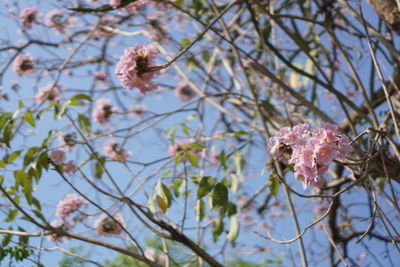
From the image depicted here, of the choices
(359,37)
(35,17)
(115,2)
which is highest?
(35,17)

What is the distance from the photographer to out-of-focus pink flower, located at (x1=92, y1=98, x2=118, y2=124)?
92.0 inches

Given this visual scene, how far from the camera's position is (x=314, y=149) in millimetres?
792

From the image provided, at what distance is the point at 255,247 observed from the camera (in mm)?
2445

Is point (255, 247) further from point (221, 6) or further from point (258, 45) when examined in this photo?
point (221, 6)

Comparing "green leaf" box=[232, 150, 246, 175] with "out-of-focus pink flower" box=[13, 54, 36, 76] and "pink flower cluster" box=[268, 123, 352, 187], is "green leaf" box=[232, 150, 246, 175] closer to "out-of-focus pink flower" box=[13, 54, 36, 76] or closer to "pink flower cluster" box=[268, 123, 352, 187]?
"pink flower cluster" box=[268, 123, 352, 187]

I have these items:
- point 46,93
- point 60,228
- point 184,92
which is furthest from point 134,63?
point 184,92

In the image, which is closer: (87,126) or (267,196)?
(87,126)

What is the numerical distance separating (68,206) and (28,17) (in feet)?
4.28

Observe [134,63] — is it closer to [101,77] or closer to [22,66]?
[22,66]

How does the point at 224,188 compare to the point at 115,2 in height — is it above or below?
below

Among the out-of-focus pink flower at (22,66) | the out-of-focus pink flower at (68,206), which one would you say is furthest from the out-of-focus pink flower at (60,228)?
the out-of-focus pink flower at (22,66)

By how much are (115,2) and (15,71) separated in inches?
49.5

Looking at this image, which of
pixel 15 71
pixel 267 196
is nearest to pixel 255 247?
pixel 267 196

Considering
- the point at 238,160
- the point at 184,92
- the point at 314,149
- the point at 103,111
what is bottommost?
the point at 314,149
